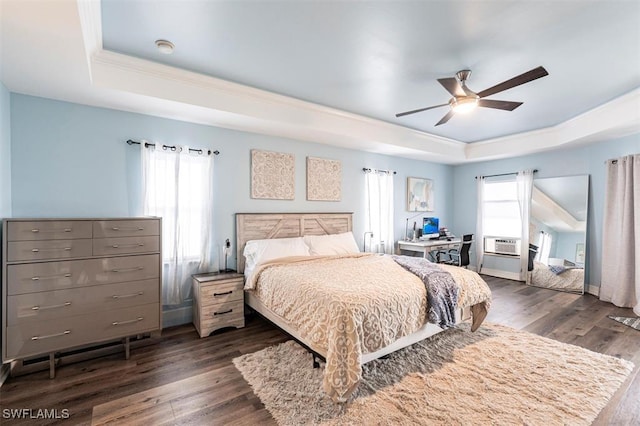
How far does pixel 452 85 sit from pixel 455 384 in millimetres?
2560

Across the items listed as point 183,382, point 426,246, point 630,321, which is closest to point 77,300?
point 183,382

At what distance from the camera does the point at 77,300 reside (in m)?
2.54

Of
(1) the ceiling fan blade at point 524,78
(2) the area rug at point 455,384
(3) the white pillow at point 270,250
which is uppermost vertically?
(1) the ceiling fan blade at point 524,78

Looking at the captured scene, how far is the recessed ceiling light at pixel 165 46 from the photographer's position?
2.44 meters

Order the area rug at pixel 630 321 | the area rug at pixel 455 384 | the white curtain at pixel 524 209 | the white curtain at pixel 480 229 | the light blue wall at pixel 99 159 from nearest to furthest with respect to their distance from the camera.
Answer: the area rug at pixel 455 384 < the light blue wall at pixel 99 159 < the area rug at pixel 630 321 < the white curtain at pixel 524 209 < the white curtain at pixel 480 229

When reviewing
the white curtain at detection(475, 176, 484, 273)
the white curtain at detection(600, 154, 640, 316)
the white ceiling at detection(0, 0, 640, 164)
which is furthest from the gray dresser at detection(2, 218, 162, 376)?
the white curtain at detection(475, 176, 484, 273)

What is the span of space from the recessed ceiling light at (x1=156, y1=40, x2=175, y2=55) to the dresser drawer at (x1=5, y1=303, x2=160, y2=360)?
237 centimetres

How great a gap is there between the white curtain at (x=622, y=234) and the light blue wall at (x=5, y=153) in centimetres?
721

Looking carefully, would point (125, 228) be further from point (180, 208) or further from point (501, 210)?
point (501, 210)

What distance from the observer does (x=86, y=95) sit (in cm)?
283

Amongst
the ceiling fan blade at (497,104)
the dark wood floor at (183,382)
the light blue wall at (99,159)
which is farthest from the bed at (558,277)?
the light blue wall at (99,159)

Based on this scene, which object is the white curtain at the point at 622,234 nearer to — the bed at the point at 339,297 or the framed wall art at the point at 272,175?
the bed at the point at 339,297

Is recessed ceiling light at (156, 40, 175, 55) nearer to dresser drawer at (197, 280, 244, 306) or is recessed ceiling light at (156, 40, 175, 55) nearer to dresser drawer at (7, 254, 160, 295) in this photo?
dresser drawer at (7, 254, 160, 295)

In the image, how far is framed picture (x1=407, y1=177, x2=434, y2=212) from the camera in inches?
241
